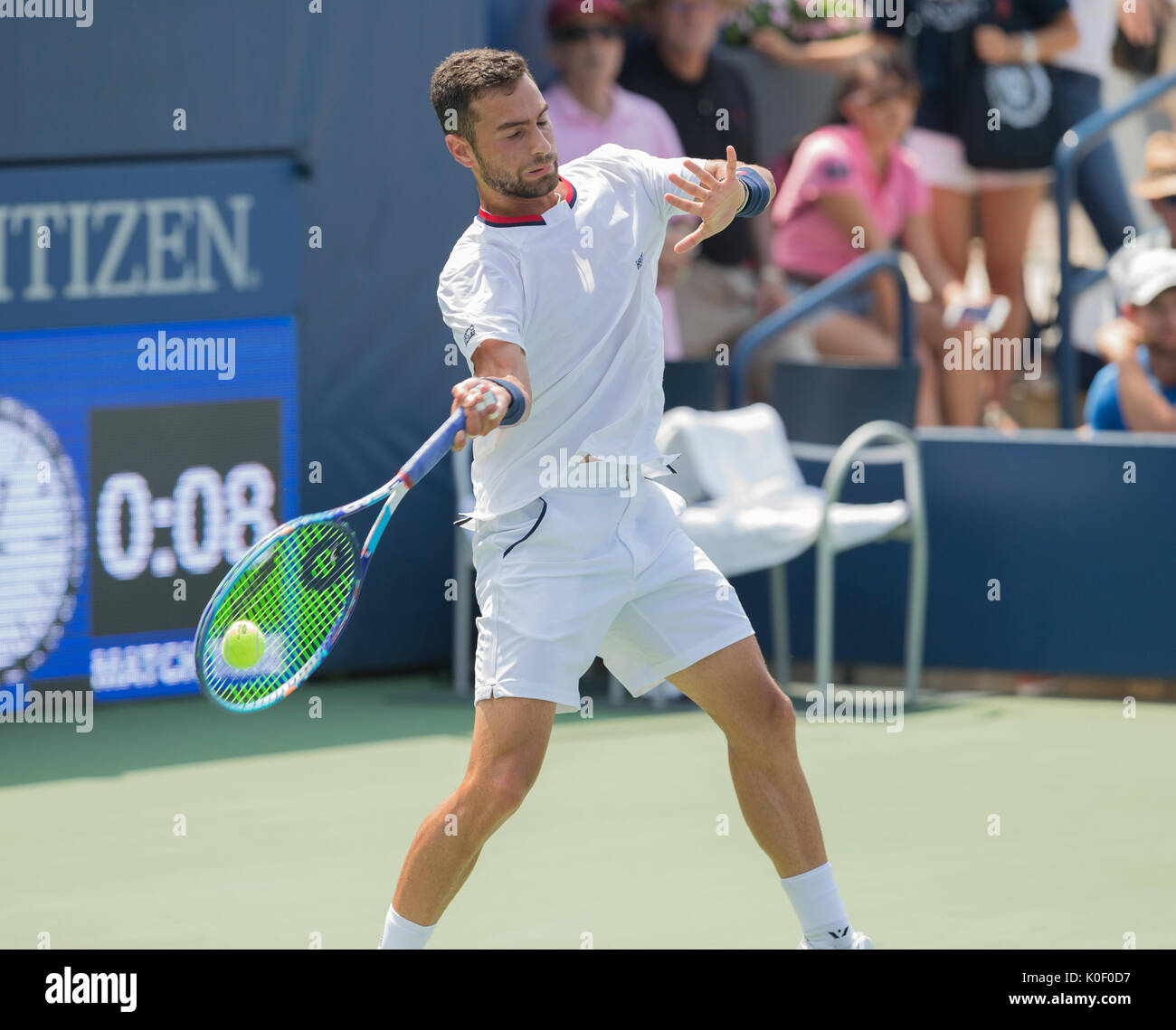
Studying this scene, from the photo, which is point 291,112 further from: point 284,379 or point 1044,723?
point 1044,723

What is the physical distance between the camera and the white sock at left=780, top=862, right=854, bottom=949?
14.7 ft

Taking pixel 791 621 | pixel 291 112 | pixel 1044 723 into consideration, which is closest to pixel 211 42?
pixel 291 112

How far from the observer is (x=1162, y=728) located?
7562 mm

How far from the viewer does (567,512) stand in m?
4.38

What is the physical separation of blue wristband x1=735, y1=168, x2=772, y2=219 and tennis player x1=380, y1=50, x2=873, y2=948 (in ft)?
0.20

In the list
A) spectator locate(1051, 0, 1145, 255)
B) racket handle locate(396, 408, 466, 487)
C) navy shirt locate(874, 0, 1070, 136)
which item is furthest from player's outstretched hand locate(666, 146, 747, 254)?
spectator locate(1051, 0, 1145, 255)

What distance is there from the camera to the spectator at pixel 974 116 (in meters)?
9.73

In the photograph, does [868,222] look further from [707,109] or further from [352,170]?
[352,170]

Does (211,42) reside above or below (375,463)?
above

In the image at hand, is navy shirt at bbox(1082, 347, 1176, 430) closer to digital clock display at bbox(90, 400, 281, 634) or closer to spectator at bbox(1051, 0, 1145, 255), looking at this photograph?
spectator at bbox(1051, 0, 1145, 255)

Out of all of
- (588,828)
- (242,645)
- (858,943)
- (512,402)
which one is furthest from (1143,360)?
(242,645)

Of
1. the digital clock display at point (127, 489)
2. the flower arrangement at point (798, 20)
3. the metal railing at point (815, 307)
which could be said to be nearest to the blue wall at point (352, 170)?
the digital clock display at point (127, 489)

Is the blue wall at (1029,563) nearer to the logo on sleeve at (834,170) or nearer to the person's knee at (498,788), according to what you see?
the logo on sleeve at (834,170)

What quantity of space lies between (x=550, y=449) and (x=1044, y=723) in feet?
12.4
